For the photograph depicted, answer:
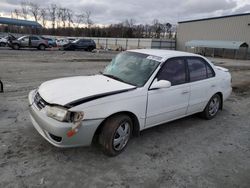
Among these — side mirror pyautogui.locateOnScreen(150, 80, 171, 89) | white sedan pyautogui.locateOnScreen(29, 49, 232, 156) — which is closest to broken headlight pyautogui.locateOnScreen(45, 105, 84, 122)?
white sedan pyautogui.locateOnScreen(29, 49, 232, 156)

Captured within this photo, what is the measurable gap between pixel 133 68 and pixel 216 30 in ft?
118

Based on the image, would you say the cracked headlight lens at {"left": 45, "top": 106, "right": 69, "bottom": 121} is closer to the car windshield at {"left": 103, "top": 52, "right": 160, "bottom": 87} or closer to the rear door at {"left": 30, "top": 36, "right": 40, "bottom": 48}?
the car windshield at {"left": 103, "top": 52, "right": 160, "bottom": 87}

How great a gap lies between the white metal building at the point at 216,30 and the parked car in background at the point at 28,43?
76.7 ft

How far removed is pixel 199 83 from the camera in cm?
467

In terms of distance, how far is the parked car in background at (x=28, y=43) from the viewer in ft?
81.6

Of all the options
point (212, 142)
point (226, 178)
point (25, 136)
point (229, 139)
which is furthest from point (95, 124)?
point (229, 139)

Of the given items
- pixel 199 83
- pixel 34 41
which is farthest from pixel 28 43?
pixel 199 83

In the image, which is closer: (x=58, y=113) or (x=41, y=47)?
(x=58, y=113)

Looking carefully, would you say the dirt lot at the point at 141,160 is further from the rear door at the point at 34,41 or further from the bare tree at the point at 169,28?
the bare tree at the point at 169,28

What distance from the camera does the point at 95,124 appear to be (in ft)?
10.2

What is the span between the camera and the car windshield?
12.7 ft

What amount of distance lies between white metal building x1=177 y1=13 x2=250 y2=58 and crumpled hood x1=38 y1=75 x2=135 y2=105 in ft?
106

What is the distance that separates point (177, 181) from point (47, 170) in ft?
5.66

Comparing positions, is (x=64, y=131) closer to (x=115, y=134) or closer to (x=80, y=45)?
(x=115, y=134)
